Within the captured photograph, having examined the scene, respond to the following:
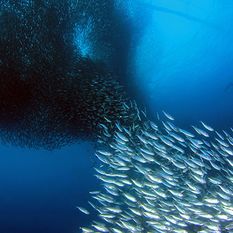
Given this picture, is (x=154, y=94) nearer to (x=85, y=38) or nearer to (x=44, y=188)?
(x=85, y=38)

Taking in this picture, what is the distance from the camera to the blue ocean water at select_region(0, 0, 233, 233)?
34.8 ft

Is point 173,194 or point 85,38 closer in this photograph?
point 173,194

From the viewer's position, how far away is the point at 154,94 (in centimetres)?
1140

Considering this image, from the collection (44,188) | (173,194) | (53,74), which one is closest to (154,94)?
(53,74)

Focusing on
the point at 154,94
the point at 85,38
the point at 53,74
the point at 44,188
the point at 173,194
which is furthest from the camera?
the point at 44,188

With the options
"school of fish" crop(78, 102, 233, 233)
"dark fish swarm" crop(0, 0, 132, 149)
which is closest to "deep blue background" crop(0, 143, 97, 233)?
"dark fish swarm" crop(0, 0, 132, 149)

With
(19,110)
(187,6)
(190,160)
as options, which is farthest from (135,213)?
(187,6)

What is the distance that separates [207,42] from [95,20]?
369cm

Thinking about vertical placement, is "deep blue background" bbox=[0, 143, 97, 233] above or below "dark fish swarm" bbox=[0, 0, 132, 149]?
below

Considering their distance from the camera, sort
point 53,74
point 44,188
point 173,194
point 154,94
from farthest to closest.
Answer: point 44,188
point 154,94
point 53,74
point 173,194

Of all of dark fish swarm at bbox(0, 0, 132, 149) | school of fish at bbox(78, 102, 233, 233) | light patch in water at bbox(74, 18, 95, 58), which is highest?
light patch in water at bbox(74, 18, 95, 58)

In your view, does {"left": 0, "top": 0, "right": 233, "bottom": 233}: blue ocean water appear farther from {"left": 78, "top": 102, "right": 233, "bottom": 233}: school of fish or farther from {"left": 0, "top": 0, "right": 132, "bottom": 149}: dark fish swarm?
{"left": 78, "top": 102, "right": 233, "bottom": 233}: school of fish

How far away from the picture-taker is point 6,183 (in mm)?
12117

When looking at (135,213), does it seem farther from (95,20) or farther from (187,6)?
(187,6)
